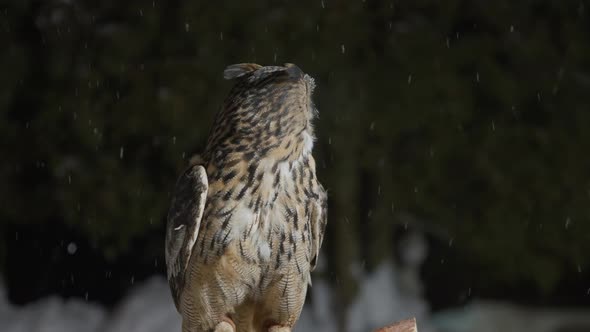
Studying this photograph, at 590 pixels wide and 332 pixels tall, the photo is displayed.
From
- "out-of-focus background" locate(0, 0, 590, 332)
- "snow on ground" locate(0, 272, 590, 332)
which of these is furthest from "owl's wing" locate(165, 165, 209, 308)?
"snow on ground" locate(0, 272, 590, 332)

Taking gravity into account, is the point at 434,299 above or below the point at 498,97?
below

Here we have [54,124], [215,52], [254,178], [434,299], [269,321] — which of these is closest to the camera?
[254,178]

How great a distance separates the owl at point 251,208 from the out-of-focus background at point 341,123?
1.66m

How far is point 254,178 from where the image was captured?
2.21 metres

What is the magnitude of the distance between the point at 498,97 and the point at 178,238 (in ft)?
7.71

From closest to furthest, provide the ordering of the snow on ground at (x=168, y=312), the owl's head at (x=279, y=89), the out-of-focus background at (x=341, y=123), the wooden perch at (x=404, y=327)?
the owl's head at (x=279, y=89), the wooden perch at (x=404, y=327), the out-of-focus background at (x=341, y=123), the snow on ground at (x=168, y=312)

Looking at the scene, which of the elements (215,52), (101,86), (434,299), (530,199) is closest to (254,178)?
(215,52)

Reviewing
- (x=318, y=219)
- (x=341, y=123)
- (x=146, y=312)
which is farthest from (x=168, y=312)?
(x=318, y=219)

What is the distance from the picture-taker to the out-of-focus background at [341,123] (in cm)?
399

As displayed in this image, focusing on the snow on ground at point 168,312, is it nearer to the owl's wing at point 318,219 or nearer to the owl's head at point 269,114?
the owl's wing at point 318,219

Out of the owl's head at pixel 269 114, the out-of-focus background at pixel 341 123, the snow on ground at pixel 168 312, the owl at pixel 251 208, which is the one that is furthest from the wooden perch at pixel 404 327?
the snow on ground at pixel 168 312

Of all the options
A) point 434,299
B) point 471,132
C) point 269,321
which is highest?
point 269,321

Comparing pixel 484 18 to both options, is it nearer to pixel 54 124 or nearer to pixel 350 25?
pixel 350 25

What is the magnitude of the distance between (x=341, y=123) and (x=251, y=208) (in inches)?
77.0
